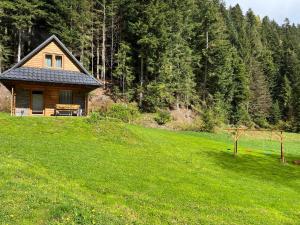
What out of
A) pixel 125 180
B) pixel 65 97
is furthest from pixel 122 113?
pixel 125 180

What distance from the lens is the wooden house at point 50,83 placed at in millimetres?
35844

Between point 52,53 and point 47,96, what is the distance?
4310 millimetres

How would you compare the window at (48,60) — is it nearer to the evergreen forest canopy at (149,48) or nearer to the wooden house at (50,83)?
the wooden house at (50,83)

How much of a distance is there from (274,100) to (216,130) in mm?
51915

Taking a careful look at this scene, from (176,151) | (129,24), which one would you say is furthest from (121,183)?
(129,24)

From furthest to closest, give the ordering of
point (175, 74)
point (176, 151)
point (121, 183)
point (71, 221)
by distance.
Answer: point (175, 74) → point (176, 151) → point (121, 183) → point (71, 221)

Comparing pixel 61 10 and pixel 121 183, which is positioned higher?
pixel 61 10

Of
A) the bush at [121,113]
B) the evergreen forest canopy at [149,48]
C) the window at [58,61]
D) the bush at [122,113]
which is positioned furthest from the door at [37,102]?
the evergreen forest canopy at [149,48]

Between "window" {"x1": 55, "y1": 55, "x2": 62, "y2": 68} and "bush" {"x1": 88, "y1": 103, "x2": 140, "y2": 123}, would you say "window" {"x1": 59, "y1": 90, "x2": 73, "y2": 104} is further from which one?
"bush" {"x1": 88, "y1": 103, "x2": 140, "y2": 123}

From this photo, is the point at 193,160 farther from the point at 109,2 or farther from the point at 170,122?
the point at 109,2

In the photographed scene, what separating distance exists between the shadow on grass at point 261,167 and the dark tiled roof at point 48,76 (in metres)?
15.3

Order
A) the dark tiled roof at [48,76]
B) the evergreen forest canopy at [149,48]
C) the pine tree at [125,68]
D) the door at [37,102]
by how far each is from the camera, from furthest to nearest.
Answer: the pine tree at [125,68] < the evergreen forest canopy at [149,48] < the door at [37,102] < the dark tiled roof at [48,76]

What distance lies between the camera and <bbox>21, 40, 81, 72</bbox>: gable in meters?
36.5

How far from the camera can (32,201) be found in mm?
11375
